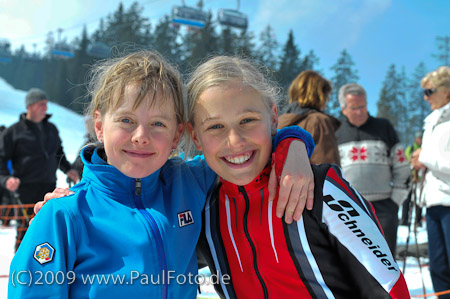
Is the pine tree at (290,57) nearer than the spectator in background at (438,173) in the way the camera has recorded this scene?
No

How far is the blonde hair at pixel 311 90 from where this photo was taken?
362 cm

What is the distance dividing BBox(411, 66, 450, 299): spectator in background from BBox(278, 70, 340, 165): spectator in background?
0.78m

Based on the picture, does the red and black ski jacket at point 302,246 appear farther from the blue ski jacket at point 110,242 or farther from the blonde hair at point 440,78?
the blonde hair at point 440,78

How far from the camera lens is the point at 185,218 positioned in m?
1.61

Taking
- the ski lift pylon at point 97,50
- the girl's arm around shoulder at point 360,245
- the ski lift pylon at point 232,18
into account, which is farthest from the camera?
the ski lift pylon at point 97,50

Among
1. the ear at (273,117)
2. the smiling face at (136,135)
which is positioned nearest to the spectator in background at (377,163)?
the ear at (273,117)

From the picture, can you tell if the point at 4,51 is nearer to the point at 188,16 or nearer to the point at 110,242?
the point at 188,16

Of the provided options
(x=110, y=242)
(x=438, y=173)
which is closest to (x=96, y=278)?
(x=110, y=242)

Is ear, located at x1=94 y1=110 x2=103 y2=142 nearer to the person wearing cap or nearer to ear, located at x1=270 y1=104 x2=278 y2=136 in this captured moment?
ear, located at x1=270 y1=104 x2=278 y2=136

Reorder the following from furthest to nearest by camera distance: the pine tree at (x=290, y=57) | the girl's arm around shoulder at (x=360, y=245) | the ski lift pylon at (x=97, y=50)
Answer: the pine tree at (x=290, y=57)
the ski lift pylon at (x=97, y=50)
the girl's arm around shoulder at (x=360, y=245)

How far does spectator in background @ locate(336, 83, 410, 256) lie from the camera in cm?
408

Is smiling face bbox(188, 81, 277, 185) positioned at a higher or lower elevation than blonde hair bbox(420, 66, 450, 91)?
lower

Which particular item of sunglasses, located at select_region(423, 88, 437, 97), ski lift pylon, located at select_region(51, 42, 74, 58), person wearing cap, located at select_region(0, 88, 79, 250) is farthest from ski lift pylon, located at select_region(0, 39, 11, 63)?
sunglasses, located at select_region(423, 88, 437, 97)

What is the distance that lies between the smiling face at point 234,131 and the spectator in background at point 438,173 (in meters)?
2.28
